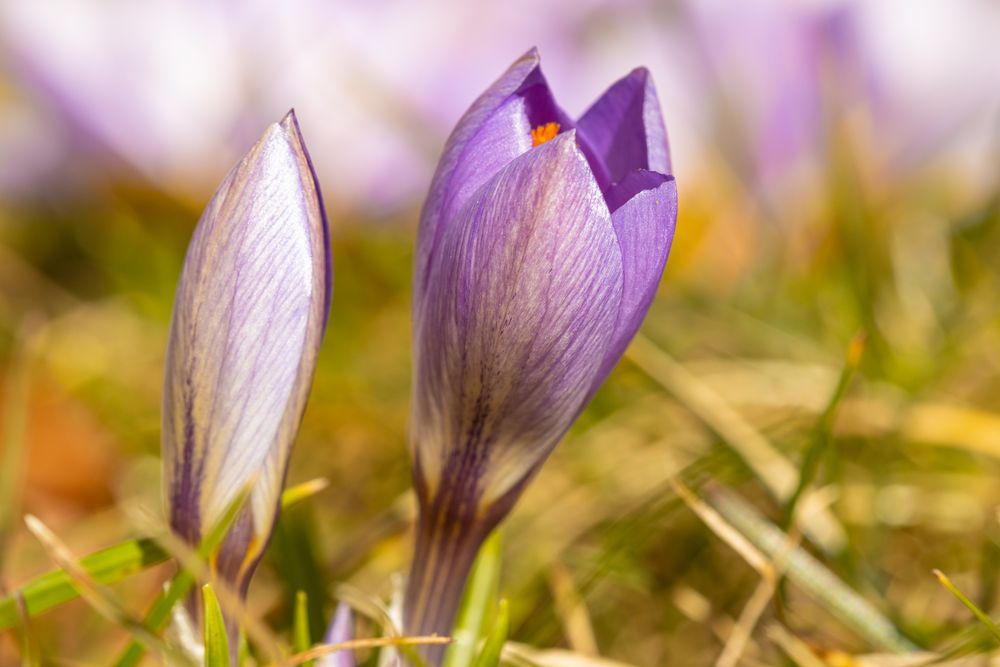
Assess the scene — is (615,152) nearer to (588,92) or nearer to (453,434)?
(453,434)

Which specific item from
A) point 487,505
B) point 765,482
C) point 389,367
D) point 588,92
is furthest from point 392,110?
point 487,505

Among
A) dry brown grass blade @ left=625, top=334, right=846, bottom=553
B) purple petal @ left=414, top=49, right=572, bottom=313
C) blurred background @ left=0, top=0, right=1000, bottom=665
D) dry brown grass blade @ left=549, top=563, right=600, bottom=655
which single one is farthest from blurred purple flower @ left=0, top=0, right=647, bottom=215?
purple petal @ left=414, top=49, right=572, bottom=313

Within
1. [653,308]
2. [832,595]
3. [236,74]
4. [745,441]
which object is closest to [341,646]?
[832,595]

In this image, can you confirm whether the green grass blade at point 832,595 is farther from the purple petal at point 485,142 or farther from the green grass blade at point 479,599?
the purple petal at point 485,142

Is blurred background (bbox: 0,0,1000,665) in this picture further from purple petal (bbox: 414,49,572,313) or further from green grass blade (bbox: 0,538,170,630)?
purple petal (bbox: 414,49,572,313)

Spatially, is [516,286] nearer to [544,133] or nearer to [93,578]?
[544,133]

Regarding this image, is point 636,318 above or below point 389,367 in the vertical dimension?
above
